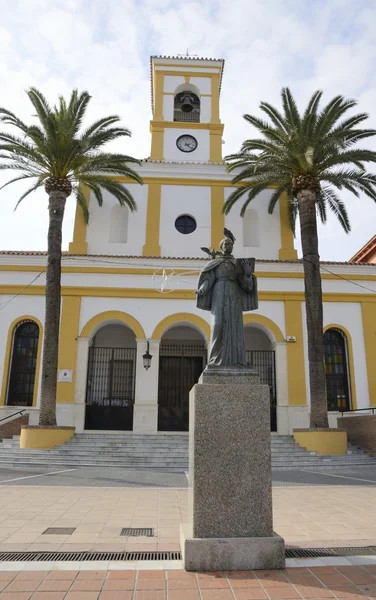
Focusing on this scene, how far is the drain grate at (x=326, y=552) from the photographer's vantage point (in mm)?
4883

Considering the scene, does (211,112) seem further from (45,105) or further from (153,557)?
(153,557)

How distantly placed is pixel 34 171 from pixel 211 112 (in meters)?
10.6

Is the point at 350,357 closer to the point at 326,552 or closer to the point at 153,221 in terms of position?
the point at 153,221

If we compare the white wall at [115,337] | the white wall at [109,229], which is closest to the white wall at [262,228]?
the white wall at [109,229]

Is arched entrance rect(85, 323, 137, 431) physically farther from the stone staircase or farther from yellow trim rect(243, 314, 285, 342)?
yellow trim rect(243, 314, 285, 342)

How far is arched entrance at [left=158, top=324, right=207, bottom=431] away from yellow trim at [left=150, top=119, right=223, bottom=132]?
9.91 metres


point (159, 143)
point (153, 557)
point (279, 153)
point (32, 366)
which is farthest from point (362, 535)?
point (159, 143)

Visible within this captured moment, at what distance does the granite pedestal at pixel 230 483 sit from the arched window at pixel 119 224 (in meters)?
17.4

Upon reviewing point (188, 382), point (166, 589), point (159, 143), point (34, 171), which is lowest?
point (166, 589)

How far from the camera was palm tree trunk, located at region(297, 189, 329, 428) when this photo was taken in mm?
15016

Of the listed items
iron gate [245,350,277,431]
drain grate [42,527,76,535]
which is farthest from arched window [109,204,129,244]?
drain grate [42,527,76,535]

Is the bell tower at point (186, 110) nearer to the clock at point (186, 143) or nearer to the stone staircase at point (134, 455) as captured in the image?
the clock at point (186, 143)

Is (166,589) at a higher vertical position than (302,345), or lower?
lower

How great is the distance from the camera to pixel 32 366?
1833 cm
